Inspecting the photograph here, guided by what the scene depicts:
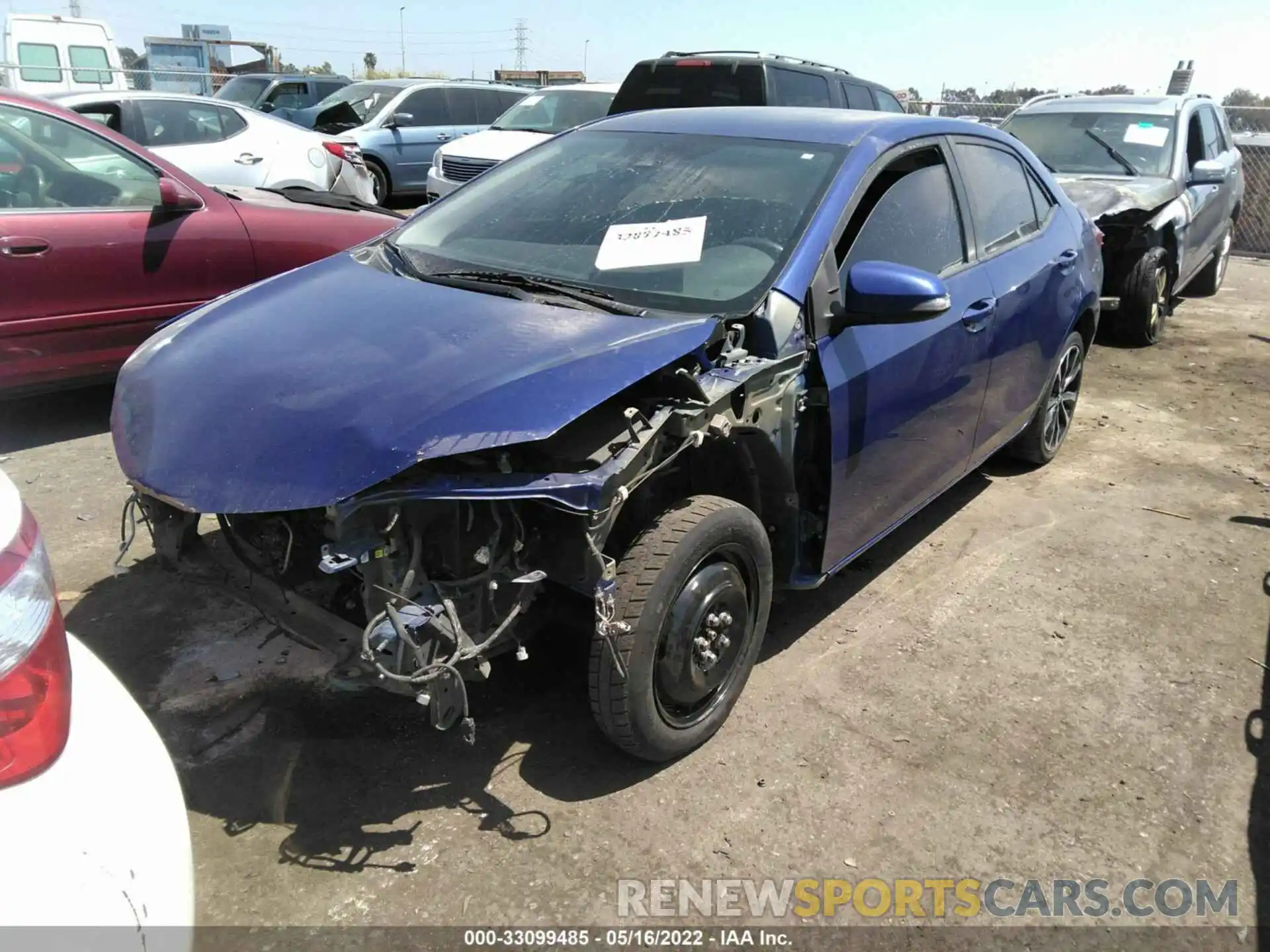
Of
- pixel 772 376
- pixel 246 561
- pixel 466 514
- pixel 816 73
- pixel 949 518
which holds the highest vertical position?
pixel 816 73

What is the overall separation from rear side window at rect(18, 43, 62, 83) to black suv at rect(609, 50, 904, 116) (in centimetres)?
1265

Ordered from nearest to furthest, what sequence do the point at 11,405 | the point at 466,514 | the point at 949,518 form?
the point at 466,514, the point at 949,518, the point at 11,405

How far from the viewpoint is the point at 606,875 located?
7.91 feet

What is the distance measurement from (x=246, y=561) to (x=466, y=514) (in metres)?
0.78

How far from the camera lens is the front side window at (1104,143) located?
797 centimetres

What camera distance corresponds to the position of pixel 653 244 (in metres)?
3.11

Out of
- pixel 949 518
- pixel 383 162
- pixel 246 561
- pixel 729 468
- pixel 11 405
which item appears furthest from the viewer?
pixel 383 162

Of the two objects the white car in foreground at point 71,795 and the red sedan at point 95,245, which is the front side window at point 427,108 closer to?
the red sedan at point 95,245

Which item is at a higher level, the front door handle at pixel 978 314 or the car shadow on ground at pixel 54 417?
the front door handle at pixel 978 314

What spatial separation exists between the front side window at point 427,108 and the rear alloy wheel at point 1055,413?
35.6ft

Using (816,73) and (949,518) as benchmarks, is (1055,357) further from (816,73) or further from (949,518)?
(816,73)

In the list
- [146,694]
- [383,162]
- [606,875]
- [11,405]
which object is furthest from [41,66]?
[606,875]

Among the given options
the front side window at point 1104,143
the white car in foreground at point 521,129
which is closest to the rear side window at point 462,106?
the white car in foreground at point 521,129

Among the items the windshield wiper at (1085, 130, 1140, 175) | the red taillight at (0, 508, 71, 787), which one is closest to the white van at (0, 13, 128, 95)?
the windshield wiper at (1085, 130, 1140, 175)
